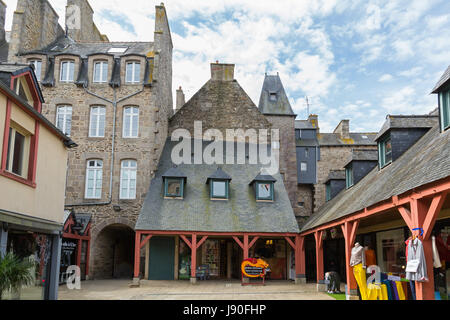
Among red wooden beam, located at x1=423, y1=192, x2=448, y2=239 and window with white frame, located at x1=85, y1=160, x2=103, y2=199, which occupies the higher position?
window with white frame, located at x1=85, y1=160, x2=103, y2=199

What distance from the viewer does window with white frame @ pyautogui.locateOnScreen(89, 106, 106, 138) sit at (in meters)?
20.2

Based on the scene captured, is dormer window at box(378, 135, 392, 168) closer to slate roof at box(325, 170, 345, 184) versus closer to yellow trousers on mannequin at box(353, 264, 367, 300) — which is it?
yellow trousers on mannequin at box(353, 264, 367, 300)

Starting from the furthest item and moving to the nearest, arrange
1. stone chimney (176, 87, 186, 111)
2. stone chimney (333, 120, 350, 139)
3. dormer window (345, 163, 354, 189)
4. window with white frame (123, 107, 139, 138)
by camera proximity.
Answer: stone chimney (333, 120, 350, 139)
stone chimney (176, 87, 186, 111)
window with white frame (123, 107, 139, 138)
dormer window (345, 163, 354, 189)

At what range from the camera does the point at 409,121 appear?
1324 centimetres

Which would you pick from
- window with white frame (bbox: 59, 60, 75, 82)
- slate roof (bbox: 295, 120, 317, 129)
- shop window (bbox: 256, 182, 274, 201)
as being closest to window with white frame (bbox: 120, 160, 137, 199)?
→ window with white frame (bbox: 59, 60, 75, 82)

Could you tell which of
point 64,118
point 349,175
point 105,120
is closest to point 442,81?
point 349,175

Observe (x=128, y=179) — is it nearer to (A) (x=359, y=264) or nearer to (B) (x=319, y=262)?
(B) (x=319, y=262)

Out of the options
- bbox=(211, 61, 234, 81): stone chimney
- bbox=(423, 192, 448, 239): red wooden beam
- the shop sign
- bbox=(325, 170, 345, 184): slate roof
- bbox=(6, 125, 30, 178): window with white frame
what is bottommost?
the shop sign

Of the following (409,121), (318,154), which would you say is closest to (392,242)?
(409,121)

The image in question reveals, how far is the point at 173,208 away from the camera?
1783cm

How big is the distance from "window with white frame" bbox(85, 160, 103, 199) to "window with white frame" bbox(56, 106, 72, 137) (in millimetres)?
1963

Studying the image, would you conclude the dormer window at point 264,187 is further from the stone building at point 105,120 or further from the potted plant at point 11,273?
the potted plant at point 11,273

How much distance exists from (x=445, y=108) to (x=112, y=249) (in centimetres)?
1560

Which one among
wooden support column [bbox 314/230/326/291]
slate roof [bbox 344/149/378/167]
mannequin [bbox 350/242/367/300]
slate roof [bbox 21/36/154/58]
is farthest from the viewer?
slate roof [bbox 21/36/154/58]
